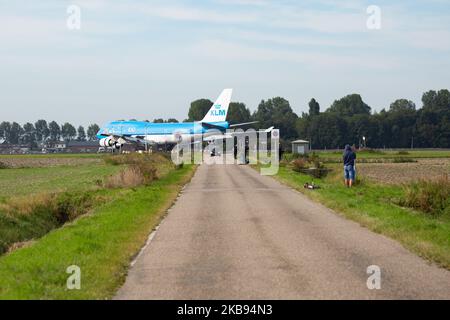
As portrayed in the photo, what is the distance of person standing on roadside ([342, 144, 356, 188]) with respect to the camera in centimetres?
3272

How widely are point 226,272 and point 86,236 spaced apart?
5412 millimetres

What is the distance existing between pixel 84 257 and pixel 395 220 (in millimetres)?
8653

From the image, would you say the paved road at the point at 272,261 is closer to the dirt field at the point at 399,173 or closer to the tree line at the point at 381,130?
the dirt field at the point at 399,173

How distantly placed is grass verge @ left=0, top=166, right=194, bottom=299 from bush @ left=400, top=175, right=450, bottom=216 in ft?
28.7

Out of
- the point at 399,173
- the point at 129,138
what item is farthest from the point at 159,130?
the point at 399,173

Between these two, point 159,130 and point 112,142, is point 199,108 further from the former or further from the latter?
point 159,130

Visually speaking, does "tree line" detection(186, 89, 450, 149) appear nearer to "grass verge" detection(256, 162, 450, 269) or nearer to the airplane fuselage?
the airplane fuselage

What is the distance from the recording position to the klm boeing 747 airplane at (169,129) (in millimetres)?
90062

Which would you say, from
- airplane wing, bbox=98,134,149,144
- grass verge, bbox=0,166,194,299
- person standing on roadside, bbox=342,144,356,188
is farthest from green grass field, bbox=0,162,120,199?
airplane wing, bbox=98,134,149,144

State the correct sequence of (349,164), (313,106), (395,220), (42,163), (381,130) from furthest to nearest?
(313,106), (381,130), (42,163), (349,164), (395,220)

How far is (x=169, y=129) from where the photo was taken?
92438 mm

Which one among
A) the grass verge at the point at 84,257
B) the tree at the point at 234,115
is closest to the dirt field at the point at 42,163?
the grass verge at the point at 84,257

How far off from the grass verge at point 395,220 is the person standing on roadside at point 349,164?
2.52m
